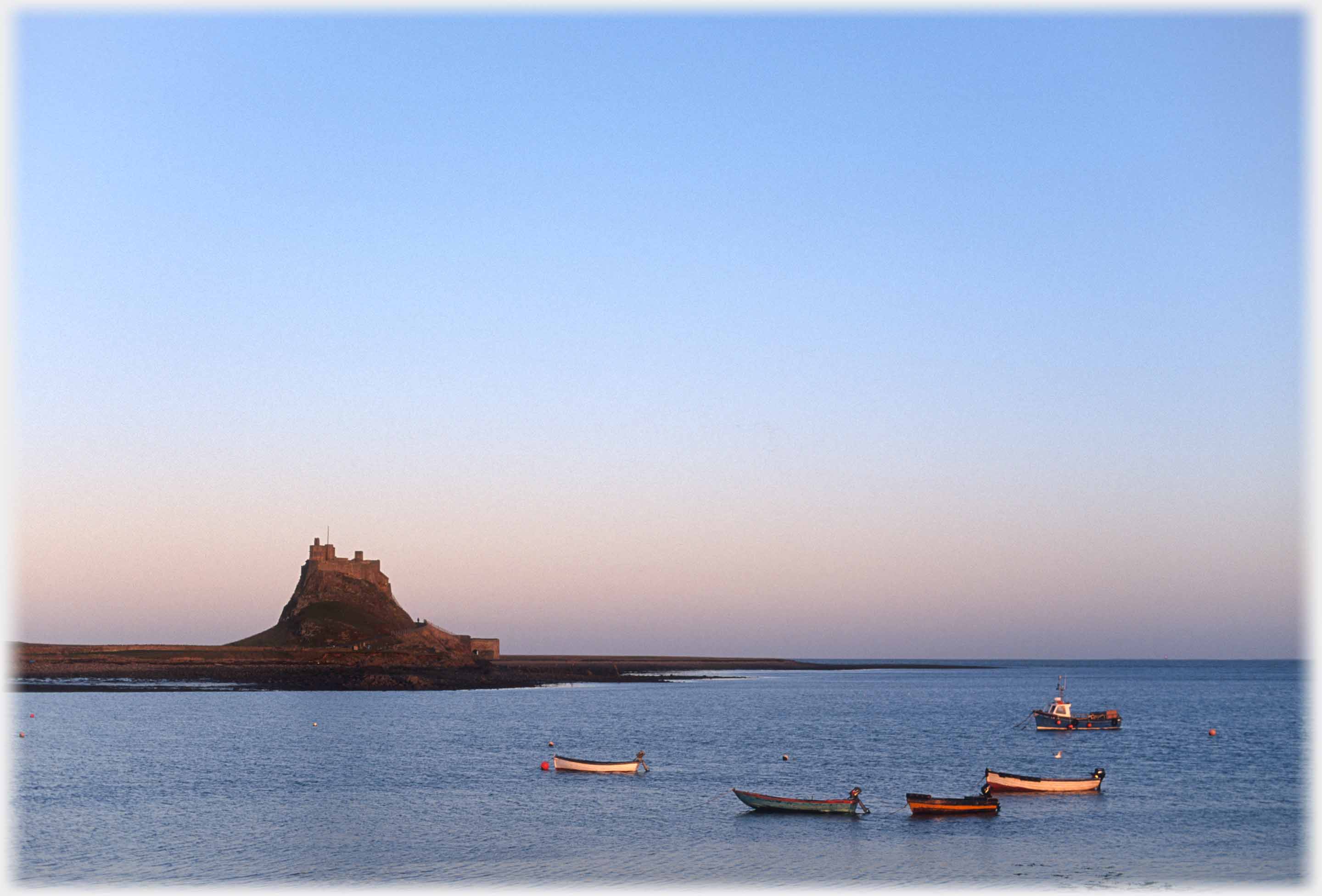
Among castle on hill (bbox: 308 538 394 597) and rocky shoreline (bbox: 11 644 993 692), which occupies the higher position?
castle on hill (bbox: 308 538 394 597)

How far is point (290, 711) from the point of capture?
90.1 m

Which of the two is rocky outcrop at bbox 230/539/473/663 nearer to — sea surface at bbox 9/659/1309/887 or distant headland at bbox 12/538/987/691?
distant headland at bbox 12/538/987/691

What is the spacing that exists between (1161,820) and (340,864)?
1108 inches

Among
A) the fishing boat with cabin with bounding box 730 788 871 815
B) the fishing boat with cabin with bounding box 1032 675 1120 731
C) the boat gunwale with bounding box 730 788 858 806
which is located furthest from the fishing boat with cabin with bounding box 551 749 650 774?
the fishing boat with cabin with bounding box 1032 675 1120 731

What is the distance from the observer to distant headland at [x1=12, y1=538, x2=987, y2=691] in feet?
404

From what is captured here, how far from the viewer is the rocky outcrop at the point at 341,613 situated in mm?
168000

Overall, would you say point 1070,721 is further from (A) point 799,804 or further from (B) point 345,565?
(B) point 345,565

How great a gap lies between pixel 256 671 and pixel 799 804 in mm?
113844

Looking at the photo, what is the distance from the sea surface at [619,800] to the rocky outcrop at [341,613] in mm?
75343

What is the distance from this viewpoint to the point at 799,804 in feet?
133

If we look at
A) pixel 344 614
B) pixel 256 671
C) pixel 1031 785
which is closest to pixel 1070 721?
pixel 1031 785

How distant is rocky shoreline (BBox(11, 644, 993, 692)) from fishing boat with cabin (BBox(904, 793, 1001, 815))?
281 ft

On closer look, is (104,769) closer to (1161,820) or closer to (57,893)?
(57,893)

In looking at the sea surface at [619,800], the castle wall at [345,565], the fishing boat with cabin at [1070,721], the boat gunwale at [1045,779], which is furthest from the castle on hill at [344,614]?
the boat gunwale at [1045,779]
